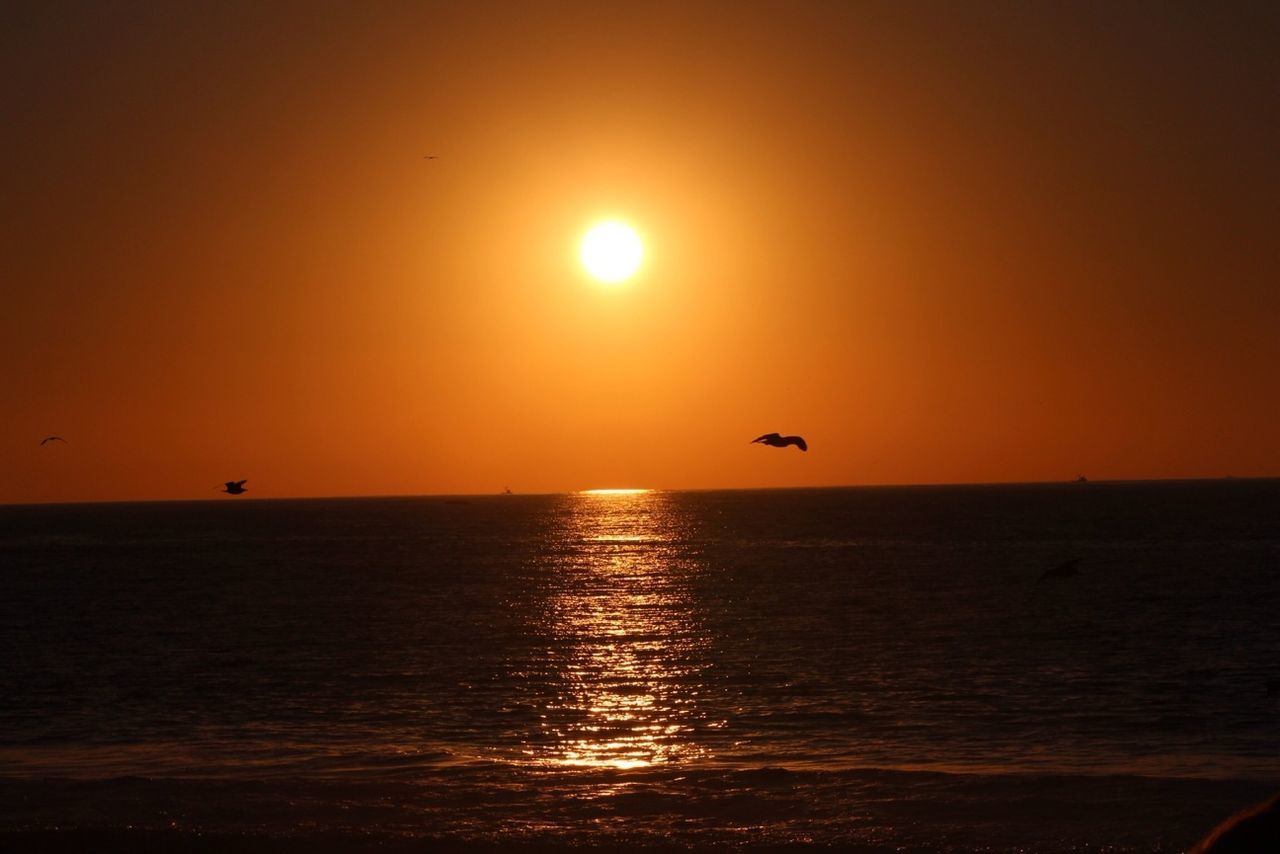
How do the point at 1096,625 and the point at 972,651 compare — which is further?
the point at 1096,625

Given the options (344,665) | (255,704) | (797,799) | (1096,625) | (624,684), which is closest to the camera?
(797,799)

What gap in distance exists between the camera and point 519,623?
213 ft

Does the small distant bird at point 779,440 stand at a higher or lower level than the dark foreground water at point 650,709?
higher

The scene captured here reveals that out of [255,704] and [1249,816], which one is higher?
[1249,816]

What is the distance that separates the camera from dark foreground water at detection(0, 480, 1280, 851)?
840 inches

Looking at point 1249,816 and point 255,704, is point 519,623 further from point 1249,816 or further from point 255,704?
point 1249,816

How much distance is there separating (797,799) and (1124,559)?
9155cm

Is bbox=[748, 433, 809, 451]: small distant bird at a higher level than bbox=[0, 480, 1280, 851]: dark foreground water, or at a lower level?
higher

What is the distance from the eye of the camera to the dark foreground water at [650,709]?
70.0 ft

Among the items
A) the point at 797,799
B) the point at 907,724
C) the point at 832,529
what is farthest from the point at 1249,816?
the point at 832,529

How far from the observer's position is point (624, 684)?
4259cm

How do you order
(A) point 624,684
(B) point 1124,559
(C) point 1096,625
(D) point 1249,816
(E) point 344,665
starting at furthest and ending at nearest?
1. (B) point 1124,559
2. (C) point 1096,625
3. (E) point 344,665
4. (A) point 624,684
5. (D) point 1249,816

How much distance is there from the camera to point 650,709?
36.7m

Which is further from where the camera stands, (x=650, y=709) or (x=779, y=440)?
(x=650, y=709)
